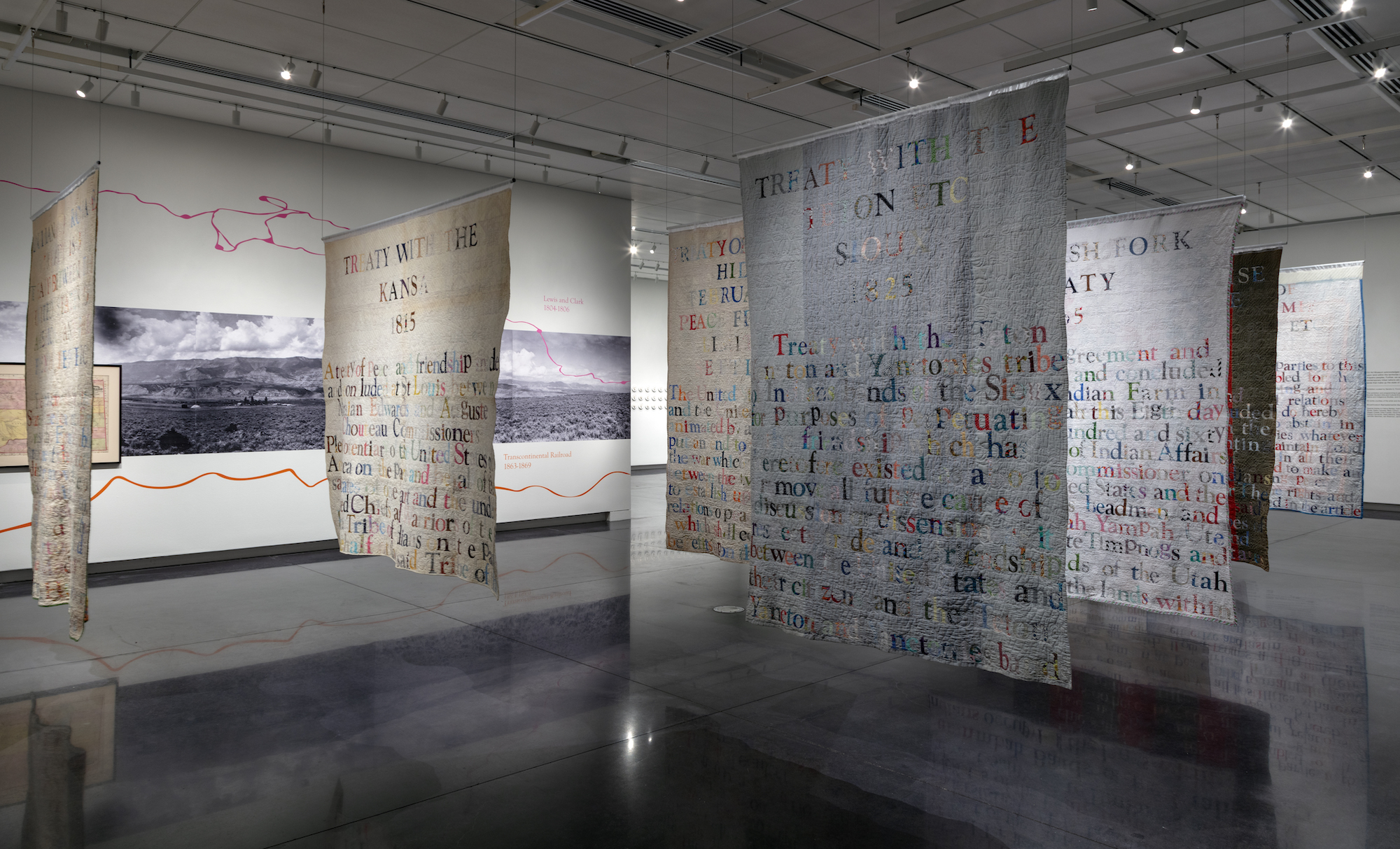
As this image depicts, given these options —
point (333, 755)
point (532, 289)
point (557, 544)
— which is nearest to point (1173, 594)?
point (333, 755)

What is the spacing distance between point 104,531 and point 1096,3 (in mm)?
8558

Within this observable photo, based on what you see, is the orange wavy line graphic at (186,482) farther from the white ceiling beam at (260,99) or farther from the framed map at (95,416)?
the white ceiling beam at (260,99)

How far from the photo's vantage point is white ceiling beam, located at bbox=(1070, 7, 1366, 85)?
19.0 ft

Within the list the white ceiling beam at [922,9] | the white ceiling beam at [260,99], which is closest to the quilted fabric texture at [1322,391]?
the white ceiling beam at [922,9]

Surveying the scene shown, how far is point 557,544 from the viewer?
9211 millimetres

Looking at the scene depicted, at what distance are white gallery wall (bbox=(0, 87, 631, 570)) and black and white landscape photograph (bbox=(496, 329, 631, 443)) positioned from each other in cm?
57

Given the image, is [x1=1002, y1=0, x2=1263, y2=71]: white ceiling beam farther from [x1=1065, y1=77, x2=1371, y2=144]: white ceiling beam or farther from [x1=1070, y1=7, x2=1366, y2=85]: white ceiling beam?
[x1=1065, y1=77, x2=1371, y2=144]: white ceiling beam

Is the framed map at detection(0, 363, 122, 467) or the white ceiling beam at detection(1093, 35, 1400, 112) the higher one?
the white ceiling beam at detection(1093, 35, 1400, 112)

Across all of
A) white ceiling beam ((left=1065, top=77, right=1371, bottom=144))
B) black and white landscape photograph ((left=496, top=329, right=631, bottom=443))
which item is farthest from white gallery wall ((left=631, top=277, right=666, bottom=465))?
white ceiling beam ((left=1065, top=77, right=1371, bottom=144))

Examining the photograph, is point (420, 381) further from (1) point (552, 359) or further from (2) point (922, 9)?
(1) point (552, 359)

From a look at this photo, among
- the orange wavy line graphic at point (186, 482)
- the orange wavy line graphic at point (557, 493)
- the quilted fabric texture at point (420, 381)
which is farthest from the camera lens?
the orange wavy line graphic at point (557, 493)

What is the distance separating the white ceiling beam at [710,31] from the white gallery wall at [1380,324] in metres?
10.6

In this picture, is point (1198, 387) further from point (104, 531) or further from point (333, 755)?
point (104, 531)

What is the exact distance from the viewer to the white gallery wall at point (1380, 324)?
483 inches
